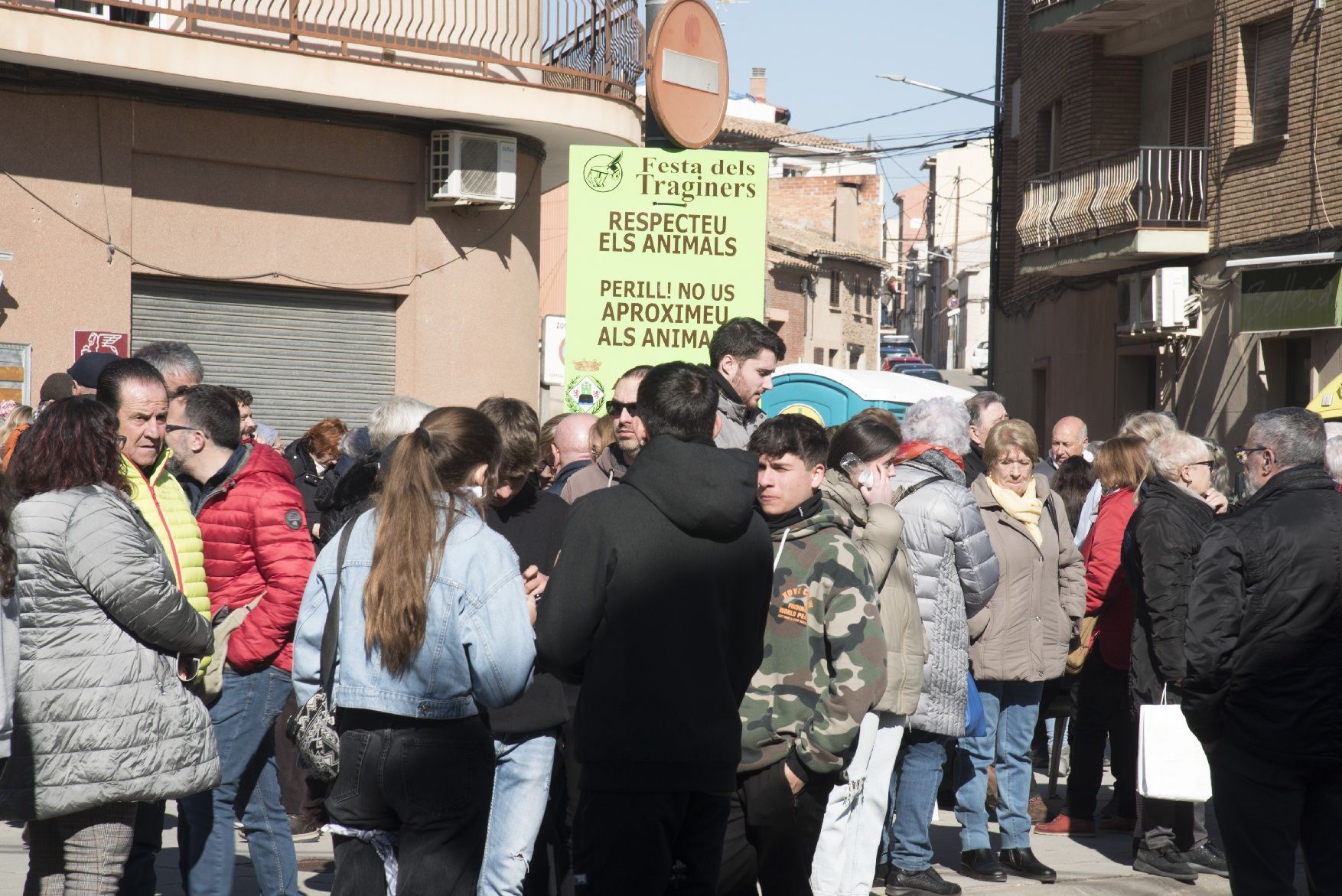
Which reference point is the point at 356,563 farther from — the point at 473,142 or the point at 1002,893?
the point at 473,142

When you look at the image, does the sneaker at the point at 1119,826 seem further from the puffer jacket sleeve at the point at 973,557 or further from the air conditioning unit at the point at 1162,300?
the air conditioning unit at the point at 1162,300

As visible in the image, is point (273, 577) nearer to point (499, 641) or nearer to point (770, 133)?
point (499, 641)

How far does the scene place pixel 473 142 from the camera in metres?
13.7

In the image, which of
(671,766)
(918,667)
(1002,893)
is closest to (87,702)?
(671,766)

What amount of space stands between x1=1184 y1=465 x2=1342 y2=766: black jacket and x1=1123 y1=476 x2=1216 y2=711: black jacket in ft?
5.21

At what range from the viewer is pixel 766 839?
15.2 ft

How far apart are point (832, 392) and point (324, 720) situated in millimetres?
17572

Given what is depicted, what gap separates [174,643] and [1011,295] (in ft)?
85.9

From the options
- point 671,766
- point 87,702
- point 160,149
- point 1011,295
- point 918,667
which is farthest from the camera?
point 1011,295

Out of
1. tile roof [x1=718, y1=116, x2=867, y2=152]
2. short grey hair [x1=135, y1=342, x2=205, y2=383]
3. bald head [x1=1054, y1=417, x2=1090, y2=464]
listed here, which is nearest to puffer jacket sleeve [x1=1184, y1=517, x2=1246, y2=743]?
short grey hair [x1=135, y1=342, x2=205, y2=383]

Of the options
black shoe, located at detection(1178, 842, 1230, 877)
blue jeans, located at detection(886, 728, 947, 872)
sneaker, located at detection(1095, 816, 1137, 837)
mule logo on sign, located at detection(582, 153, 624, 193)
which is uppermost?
mule logo on sign, located at detection(582, 153, 624, 193)

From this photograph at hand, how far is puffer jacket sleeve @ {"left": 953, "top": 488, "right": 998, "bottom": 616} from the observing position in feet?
21.5

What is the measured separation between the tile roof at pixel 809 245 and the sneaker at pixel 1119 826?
130ft

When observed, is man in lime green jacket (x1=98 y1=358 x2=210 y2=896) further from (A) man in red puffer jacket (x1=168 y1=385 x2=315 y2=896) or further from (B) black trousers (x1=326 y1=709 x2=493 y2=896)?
(B) black trousers (x1=326 y1=709 x2=493 y2=896)
